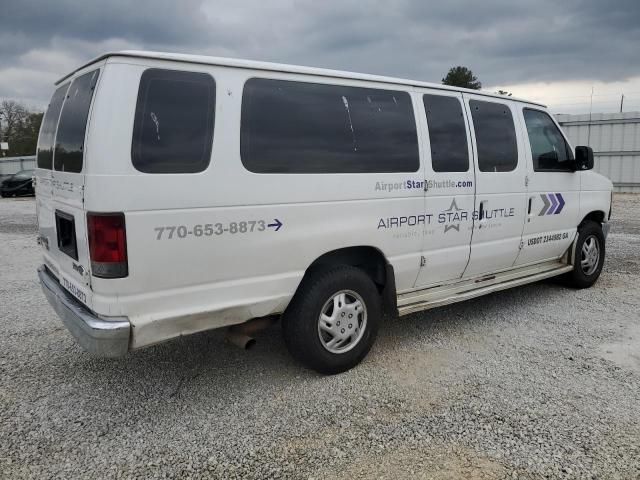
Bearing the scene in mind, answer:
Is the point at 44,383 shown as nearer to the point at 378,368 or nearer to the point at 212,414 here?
the point at 212,414

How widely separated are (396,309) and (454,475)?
158 cm

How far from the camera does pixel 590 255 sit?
6.06m

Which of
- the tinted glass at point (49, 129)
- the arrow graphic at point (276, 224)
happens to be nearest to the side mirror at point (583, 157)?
the arrow graphic at point (276, 224)

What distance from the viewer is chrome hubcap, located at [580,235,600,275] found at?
19.6 feet

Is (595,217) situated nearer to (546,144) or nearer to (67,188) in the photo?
(546,144)

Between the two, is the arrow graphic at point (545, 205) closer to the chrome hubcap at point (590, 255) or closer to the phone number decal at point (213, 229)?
the chrome hubcap at point (590, 255)

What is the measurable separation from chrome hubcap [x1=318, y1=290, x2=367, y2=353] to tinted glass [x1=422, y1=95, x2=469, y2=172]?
1310 millimetres

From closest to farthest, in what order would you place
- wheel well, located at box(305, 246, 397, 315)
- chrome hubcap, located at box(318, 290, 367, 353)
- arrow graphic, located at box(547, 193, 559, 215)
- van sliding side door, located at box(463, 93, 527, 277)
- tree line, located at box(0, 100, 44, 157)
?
chrome hubcap, located at box(318, 290, 367, 353) → wheel well, located at box(305, 246, 397, 315) → van sliding side door, located at box(463, 93, 527, 277) → arrow graphic, located at box(547, 193, 559, 215) → tree line, located at box(0, 100, 44, 157)

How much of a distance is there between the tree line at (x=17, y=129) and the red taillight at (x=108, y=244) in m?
40.7

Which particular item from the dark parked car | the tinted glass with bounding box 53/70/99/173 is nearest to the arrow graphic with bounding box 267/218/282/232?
the tinted glass with bounding box 53/70/99/173

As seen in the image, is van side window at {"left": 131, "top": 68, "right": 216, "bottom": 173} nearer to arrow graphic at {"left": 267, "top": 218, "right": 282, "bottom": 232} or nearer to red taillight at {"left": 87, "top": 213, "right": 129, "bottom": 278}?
red taillight at {"left": 87, "top": 213, "right": 129, "bottom": 278}

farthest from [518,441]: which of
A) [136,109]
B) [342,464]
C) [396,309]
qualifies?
[136,109]

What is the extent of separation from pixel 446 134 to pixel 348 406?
238 cm

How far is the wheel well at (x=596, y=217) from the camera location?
6.02 metres
